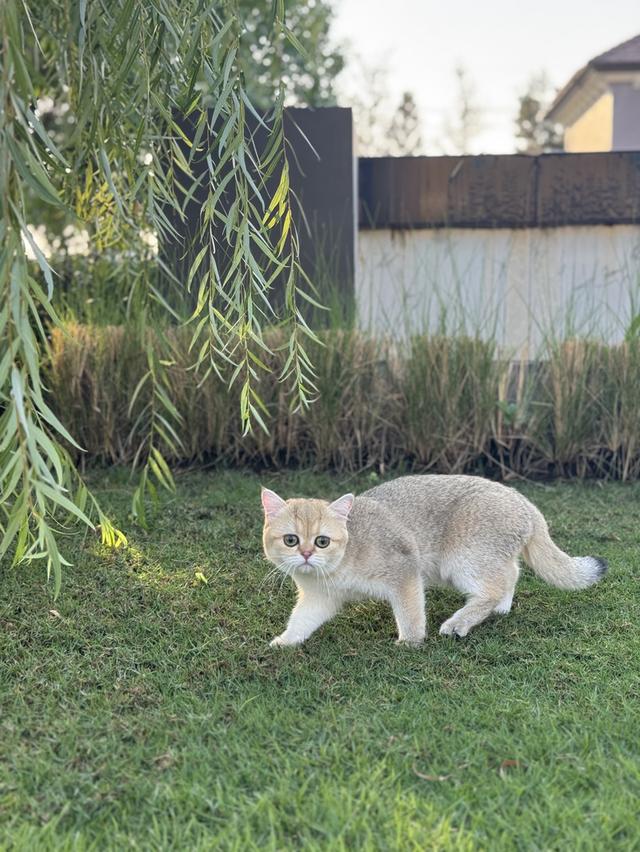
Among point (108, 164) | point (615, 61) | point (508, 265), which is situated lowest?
point (508, 265)

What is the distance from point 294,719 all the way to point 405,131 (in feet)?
68.4

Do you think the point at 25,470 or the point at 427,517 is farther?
the point at 427,517

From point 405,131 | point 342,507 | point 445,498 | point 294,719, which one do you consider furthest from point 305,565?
point 405,131

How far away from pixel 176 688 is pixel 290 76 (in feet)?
45.5

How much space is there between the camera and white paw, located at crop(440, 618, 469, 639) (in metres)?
2.94

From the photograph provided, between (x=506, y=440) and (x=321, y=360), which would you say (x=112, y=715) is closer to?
(x=321, y=360)

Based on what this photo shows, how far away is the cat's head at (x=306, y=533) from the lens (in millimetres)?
2801

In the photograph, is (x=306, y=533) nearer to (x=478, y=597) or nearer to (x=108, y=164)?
(x=478, y=597)

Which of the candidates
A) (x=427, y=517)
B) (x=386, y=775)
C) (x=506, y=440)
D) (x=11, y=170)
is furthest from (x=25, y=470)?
(x=506, y=440)

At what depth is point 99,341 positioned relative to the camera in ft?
16.6

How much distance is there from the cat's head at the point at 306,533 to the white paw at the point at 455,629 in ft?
1.51

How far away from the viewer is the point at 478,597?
9.84ft

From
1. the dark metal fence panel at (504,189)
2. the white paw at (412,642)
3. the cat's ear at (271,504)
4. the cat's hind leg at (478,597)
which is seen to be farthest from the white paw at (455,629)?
the dark metal fence panel at (504,189)

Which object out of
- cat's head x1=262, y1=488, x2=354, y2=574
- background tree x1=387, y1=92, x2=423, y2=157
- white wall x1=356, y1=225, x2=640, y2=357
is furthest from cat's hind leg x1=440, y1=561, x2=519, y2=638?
background tree x1=387, y1=92, x2=423, y2=157
